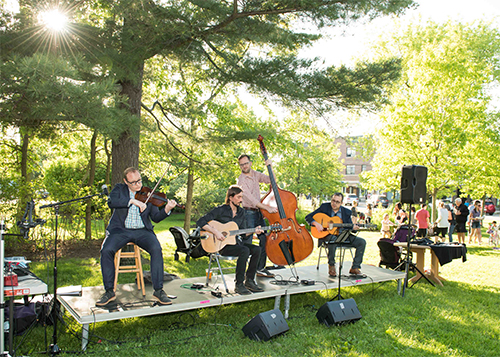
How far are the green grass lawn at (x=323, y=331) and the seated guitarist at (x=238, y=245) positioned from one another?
1.25 ft

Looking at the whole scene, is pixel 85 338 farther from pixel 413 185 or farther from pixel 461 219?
pixel 461 219

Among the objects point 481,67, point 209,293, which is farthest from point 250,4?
point 481,67

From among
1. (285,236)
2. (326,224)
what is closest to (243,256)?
(285,236)

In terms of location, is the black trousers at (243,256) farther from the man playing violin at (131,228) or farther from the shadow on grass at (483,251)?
the shadow on grass at (483,251)

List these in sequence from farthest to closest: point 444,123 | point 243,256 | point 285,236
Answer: point 444,123 < point 285,236 < point 243,256

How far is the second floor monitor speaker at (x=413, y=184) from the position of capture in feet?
19.4

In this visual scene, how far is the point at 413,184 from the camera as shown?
5938mm

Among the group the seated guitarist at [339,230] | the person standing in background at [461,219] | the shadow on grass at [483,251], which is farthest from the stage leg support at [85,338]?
the person standing in background at [461,219]

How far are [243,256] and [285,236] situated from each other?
776mm

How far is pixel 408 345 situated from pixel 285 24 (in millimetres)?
4852

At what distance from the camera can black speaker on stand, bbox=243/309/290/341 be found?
153 inches

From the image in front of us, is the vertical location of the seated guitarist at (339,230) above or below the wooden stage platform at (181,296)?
above

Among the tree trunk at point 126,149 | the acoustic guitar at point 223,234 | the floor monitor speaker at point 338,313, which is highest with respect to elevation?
the tree trunk at point 126,149

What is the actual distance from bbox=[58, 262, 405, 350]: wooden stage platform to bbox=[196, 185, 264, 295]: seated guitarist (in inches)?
6.3
